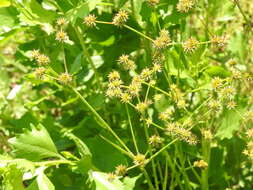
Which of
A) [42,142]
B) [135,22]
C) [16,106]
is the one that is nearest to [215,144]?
[135,22]

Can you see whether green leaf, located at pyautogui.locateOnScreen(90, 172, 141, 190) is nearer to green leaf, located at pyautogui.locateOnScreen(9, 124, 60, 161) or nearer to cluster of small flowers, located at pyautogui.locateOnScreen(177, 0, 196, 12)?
green leaf, located at pyautogui.locateOnScreen(9, 124, 60, 161)

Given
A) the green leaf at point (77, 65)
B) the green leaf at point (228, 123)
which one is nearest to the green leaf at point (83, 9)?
the green leaf at point (77, 65)

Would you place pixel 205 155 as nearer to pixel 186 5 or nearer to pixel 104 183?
pixel 104 183

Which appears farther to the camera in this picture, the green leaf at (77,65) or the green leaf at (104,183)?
the green leaf at (77,65)

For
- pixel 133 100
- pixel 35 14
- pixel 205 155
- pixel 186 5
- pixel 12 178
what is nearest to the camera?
pixel 186 5

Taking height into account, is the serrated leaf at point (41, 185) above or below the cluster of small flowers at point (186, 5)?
below

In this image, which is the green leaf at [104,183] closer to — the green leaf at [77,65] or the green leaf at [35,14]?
the green leaf at [77,65]

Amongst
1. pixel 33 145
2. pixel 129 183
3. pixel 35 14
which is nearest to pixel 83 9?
pixel 35 14

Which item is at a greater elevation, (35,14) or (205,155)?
(35,14)
